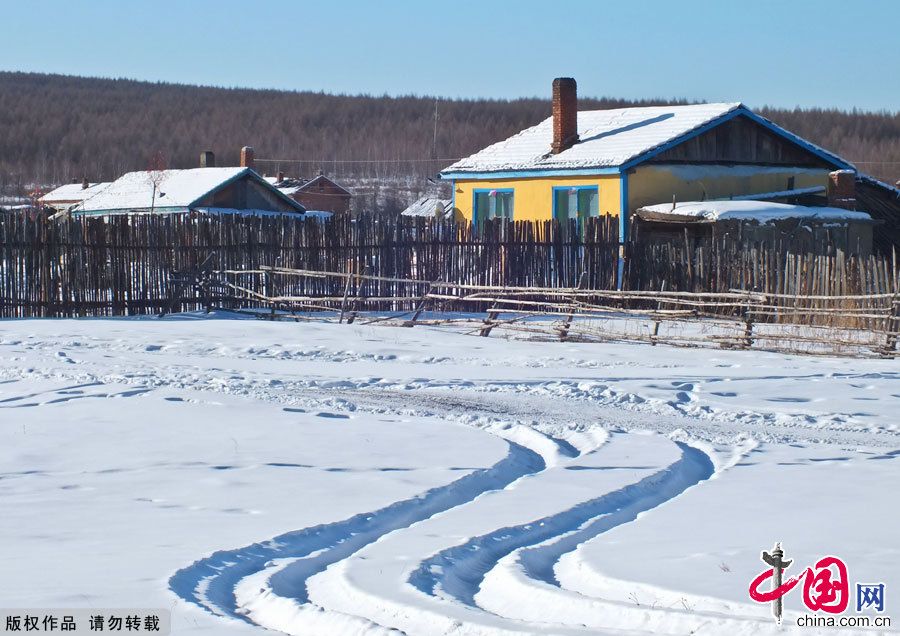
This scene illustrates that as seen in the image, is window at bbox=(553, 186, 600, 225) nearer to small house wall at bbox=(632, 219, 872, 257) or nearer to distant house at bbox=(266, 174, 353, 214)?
small house wall at bbox=(632, 219, 872, 257)

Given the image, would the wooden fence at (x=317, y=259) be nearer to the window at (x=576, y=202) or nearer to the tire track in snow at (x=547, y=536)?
the window at (x=576, y=202)

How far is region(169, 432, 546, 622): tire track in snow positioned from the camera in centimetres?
584

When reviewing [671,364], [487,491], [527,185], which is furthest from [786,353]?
[527,185]

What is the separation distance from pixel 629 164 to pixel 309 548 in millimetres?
20636

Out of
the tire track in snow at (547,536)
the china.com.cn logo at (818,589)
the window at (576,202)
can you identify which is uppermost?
the window at (576,202)

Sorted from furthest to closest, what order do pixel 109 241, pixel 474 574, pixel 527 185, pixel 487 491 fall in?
pixel 527 185
pixel 109 241
pixel 487 491
pixel 474 574

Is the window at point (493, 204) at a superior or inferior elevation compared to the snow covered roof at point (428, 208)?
inferior

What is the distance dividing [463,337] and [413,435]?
7.93 m

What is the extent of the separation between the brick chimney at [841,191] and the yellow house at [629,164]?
1478mm

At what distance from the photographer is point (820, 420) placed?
35.7ft

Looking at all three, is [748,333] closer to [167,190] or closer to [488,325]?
[488,325]

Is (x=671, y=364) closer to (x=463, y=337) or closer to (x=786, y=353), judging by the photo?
(x=786, y=353)

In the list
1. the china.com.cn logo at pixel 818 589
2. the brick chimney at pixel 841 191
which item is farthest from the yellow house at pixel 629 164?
the china.com.cn logo at pixel 818 589

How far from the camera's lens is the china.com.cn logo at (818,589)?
5176 millimetres
